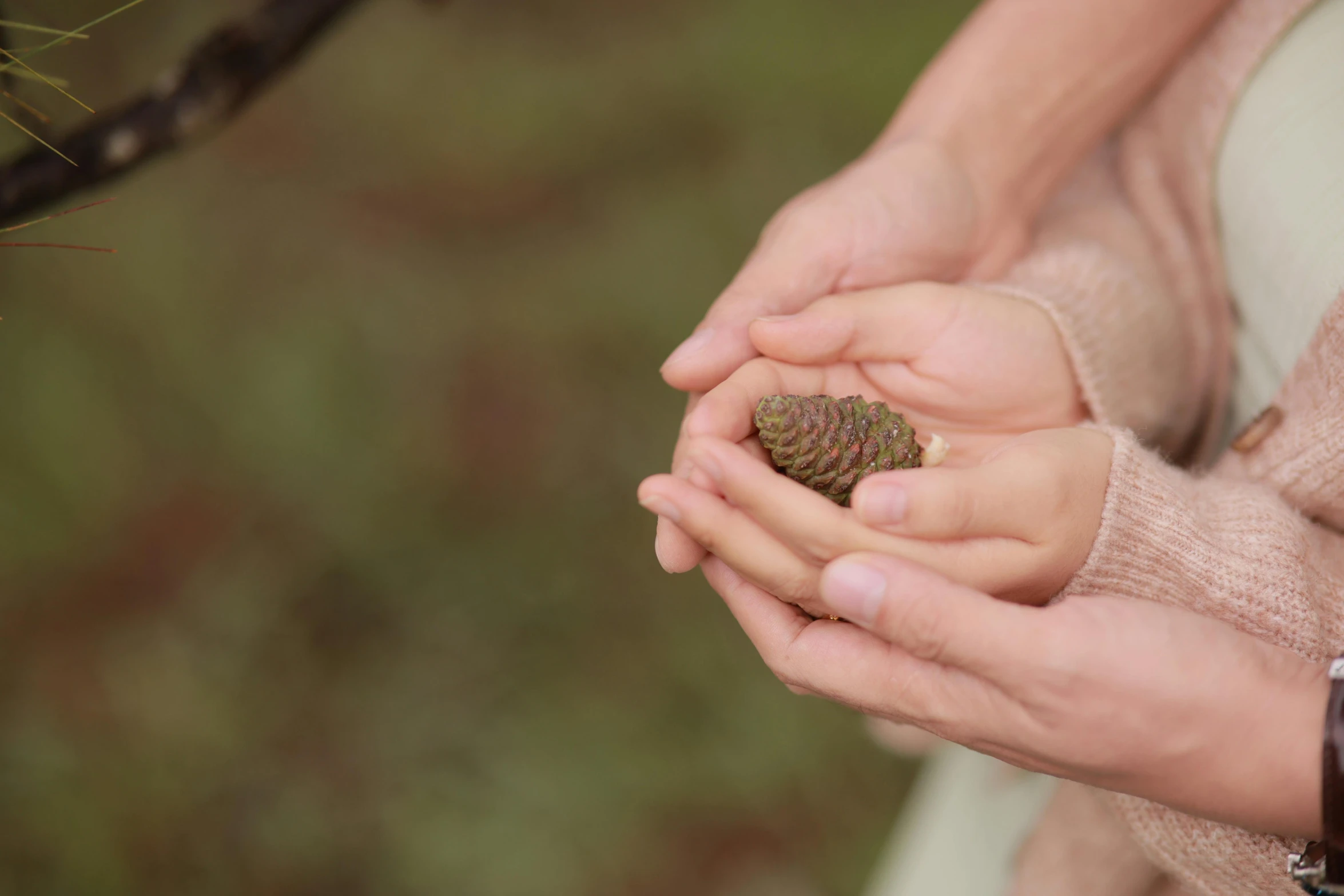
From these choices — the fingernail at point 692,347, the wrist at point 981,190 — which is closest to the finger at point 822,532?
the fingernail at point 692,347

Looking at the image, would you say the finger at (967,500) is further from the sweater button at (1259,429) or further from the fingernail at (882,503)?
the sweater button at (1259,429)

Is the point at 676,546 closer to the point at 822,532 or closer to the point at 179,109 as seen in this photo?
the point at 822,532

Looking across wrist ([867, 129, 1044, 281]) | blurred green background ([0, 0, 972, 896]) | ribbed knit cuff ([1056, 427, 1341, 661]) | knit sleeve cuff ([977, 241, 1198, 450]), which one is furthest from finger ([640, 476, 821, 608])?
blurred green background ([0, 0, 972, 896])

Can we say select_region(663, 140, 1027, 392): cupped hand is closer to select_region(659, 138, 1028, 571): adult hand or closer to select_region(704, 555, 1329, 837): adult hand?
select_region(659, 138, 1028, 571): adult hand

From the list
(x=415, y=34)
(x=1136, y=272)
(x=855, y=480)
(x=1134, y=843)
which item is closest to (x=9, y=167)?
(x=855, y=480)

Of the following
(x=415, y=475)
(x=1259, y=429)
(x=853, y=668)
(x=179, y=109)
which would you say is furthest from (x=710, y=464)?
(x=415, y=475)

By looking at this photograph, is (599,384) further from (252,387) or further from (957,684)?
(957,684)
